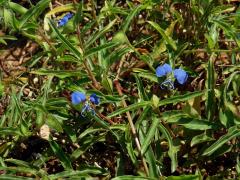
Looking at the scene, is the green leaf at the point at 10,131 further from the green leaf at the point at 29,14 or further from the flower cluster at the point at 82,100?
the green leaf at the point at 29,14

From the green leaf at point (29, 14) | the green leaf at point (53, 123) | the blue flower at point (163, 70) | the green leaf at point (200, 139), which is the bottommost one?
the green leaf at point (200, 139)

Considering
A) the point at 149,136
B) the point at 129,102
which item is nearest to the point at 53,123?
the point at 149,136

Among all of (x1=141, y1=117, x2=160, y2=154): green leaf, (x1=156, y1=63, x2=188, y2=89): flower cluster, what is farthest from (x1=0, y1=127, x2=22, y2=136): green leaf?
(x1=156, y1=63, x2=188, y2=89): flower cluster

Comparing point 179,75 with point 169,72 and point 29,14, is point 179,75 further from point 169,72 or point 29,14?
point 29,14

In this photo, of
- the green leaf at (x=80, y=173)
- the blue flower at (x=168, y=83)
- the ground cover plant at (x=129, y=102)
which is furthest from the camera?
the blue flower at (x=168, y=83)

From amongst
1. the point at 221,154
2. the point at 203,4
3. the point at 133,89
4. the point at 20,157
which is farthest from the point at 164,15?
the point at 20,157

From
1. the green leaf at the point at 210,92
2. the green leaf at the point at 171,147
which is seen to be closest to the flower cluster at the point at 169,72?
the green leaf at the point at 210,92

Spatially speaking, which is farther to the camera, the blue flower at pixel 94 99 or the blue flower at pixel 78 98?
the blue flower at pixel 94 99

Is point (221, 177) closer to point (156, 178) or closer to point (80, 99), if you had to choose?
point (156, 178)

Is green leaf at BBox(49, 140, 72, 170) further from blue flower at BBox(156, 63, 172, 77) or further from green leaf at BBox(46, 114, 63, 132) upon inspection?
blue flower at BBox(156, 63, 172, 77)
